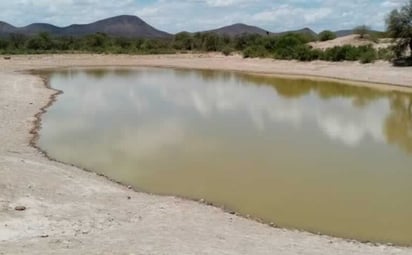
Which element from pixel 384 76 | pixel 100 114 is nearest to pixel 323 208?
pixel 100 114

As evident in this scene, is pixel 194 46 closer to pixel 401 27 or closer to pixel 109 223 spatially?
pixel 401 27

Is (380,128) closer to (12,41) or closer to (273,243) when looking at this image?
(273,243)

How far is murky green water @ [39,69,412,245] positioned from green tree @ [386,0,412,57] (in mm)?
11574

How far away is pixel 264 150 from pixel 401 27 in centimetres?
3121

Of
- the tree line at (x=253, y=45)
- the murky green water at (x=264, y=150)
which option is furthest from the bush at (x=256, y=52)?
the murky green water at (x=264, y=150)

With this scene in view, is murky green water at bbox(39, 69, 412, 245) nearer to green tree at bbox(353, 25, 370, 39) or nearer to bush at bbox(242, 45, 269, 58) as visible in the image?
bush at bbox(242, 45, 269, 58)

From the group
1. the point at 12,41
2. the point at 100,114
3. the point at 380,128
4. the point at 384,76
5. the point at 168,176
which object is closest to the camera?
the point at 168,176

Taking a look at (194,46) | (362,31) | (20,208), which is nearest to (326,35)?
(362,31)

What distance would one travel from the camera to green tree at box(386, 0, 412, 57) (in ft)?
145

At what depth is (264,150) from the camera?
58.5 ft

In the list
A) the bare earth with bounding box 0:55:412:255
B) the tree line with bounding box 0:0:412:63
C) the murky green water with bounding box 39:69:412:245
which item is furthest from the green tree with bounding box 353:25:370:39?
the bare earth with bounding box 0:55:412:255

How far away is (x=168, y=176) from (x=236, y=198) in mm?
2531

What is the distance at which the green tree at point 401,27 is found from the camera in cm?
4428

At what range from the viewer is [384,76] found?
4159 centimetres
